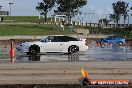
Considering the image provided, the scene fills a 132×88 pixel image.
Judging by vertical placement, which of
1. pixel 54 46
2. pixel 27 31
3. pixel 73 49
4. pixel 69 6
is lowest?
pixel 73 49

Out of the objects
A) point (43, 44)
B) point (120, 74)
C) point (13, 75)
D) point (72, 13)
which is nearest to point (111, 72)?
point (120, 74)

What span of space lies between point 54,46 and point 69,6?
80360mm

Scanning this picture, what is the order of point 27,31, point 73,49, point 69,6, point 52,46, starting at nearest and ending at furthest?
point 52,46 < point 73,49 < point 27,31 < point 69,6

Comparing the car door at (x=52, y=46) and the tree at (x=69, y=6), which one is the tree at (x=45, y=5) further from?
the car door at (x=52, y=46)

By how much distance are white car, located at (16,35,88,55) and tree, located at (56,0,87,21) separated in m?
77.1

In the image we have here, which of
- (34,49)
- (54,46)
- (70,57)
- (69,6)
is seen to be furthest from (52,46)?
(69,6)

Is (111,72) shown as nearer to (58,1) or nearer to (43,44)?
(43,44)

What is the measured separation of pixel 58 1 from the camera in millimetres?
111250

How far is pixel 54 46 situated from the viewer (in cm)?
2866

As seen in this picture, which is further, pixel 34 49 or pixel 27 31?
pixel 27 31

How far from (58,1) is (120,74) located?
9624 centimetres

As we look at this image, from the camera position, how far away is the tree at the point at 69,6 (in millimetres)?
107125

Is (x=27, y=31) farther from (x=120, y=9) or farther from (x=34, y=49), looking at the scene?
(x=120, y=9)

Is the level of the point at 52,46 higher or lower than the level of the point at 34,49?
higher
